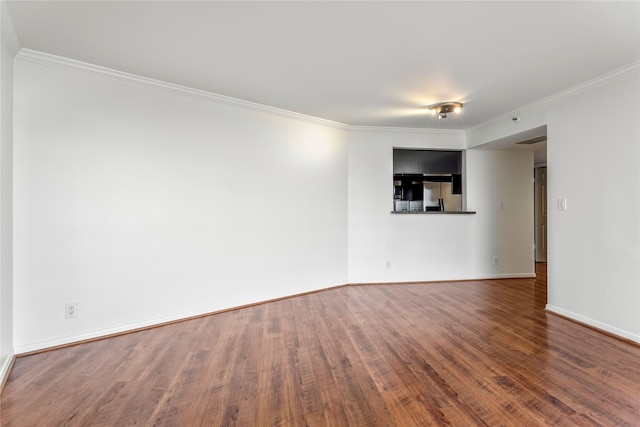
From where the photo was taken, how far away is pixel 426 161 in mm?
5027

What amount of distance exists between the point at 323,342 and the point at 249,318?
0.94 m

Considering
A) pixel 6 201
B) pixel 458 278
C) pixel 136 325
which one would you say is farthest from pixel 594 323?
pixel 6 201

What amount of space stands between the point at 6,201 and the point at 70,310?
96cm

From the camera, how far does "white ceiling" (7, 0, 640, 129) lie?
191 centimetres

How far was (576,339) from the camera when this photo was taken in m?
2.70

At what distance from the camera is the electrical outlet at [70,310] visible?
8.44 feet

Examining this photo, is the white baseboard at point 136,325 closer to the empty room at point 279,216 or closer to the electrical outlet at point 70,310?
the empty room at point 279,216

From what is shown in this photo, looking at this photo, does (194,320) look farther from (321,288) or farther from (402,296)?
(402,296)

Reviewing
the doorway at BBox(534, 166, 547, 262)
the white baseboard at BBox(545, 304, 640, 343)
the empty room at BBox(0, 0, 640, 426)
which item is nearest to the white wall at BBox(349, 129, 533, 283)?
the empty room at BBox(0, 0, 640, 426)

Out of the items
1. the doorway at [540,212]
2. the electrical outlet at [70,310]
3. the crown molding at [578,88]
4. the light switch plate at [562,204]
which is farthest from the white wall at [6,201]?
the doorway at [540,212]

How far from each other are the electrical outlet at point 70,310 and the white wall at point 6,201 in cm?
32

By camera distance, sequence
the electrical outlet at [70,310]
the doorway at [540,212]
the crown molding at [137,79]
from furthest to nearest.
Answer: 1. the doorway at [540,212]
2. the electrical outlet at [70,310]
3. the crown molding at [137,79]

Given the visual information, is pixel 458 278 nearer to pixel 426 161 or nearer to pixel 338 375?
pixel 426 161

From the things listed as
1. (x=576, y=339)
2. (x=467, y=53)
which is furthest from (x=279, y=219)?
(x=576, y=339)
